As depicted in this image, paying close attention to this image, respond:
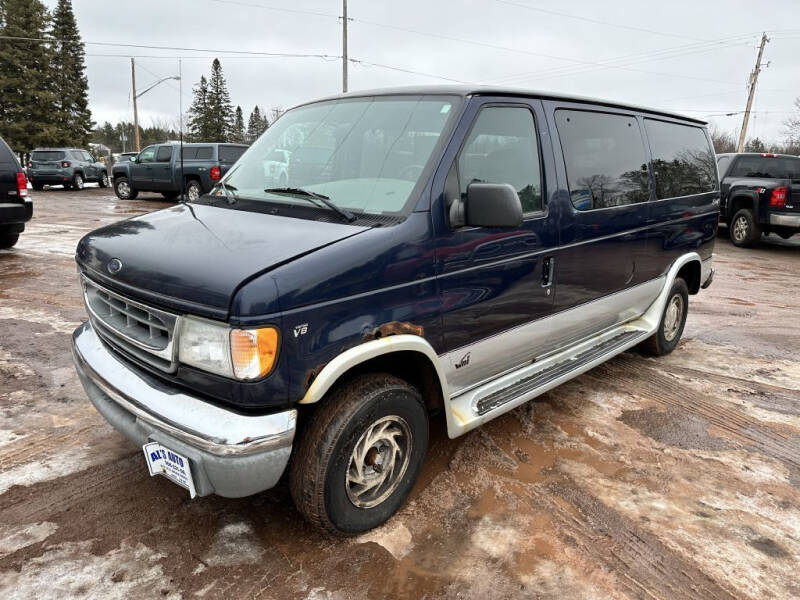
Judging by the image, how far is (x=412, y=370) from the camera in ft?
9.64

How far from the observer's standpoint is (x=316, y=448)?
242 cm

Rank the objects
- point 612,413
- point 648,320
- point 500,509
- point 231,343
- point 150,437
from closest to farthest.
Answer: point 231,343
point 150,437
point 500,509
point 612,413
point 648,320

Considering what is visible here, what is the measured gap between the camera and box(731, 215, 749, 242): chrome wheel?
13055 millimetres

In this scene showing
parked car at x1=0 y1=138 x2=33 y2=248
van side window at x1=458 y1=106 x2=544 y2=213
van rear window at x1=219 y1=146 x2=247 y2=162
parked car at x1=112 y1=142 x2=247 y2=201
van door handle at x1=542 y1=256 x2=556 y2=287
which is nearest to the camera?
van side window at x1=458 y1=106 x2=544 y2=213

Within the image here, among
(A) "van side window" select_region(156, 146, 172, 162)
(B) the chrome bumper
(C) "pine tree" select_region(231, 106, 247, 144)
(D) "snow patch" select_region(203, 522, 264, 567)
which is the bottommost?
(D) "snow patch" select_region(203, 522, 264, 567)

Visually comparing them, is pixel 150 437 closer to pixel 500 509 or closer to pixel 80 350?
pixel 80 350

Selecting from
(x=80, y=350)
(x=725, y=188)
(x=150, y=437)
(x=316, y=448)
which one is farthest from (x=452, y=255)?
(x=725, y=188)

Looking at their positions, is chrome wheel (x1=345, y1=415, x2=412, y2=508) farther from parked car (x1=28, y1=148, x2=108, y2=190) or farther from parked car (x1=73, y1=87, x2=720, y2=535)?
parked car (x1=28, y1=148, x2=108, y2=190)

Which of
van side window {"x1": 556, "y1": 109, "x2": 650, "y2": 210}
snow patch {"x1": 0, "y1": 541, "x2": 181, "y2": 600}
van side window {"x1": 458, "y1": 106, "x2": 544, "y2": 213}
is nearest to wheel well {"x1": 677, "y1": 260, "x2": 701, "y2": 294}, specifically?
van side window {"x1": 556, "y1": 109, "x2": 650, "y2": 210}

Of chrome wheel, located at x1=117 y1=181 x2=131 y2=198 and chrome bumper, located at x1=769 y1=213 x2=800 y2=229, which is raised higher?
chrome wheel, located at x1=117 y1=181 x2=131 y2=198

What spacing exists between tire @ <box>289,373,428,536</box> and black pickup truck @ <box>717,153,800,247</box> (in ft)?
38.9

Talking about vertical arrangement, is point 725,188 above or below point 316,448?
above

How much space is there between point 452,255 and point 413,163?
1.66 ft

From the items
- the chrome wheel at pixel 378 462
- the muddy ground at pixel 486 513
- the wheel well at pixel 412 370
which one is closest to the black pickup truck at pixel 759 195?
the muddy ground at pixel 486 513
